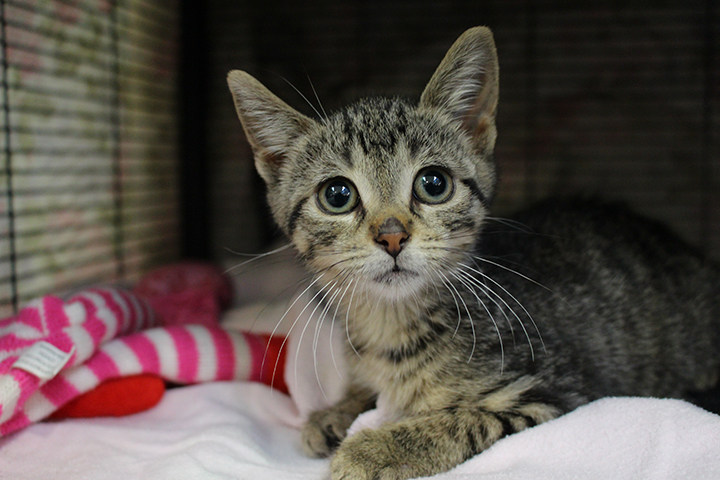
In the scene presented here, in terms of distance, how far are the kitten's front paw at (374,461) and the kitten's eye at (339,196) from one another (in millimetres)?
478

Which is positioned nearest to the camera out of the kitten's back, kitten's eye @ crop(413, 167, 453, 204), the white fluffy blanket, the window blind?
the white fluffy blanket

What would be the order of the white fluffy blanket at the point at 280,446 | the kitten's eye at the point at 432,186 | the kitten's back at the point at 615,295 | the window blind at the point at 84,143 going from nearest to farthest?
the white fluffy blanket at the point at 280,446
the kitten's eye at the point at 432,186
the kitten's back at the point at 615,295
the window blind at the point at 84,143

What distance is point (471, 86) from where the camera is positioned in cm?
137

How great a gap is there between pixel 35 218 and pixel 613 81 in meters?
2.22

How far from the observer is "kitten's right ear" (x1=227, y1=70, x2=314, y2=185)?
1.33 meters

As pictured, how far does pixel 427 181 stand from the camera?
126 cm


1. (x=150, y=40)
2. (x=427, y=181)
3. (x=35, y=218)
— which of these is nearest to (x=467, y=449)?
(x=427, y=181)

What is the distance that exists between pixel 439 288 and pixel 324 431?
0.42 m

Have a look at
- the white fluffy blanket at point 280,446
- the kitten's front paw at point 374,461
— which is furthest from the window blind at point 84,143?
the kitten's front paw at point 374,461

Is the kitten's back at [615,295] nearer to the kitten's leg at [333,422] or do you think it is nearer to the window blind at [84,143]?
the kitten's leg at [333,422]

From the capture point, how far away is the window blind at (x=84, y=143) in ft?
5.60

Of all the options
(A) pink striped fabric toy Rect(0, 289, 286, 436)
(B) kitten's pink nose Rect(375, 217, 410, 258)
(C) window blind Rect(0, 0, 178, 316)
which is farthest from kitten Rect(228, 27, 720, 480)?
(C) window blind Rect(0, 0, 178, 316)

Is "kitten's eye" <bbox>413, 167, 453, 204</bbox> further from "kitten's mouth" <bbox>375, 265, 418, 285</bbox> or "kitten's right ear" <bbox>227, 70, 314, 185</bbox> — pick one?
"kitten's right ear" <bbox>227, 70, 314, 185</bbox>

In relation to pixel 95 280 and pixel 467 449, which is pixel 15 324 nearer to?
pixel 95 280
